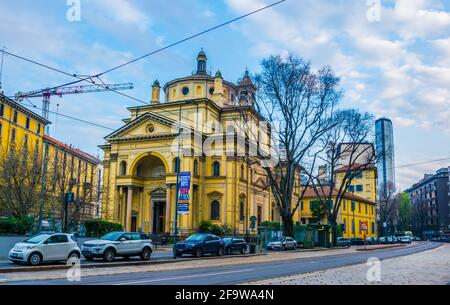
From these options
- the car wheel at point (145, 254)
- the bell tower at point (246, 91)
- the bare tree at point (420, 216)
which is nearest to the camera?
the car wheel at point (145, 254)

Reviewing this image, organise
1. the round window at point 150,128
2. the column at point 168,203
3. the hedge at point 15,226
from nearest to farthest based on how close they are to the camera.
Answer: the hedge at point 15,226 → the column at point 168,203 → the round window at point 150,128

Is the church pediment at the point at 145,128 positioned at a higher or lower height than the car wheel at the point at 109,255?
higher

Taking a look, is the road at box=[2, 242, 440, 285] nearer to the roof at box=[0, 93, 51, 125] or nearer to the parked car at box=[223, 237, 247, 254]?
the parked car at box=[223, 237, 247, 254]

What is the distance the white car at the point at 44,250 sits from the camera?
18.2 meters

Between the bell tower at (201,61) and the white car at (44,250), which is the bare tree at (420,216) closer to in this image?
the bell tower at (201,61)

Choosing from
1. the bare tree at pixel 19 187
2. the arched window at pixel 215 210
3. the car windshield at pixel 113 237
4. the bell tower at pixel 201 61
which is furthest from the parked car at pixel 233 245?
the bell tower at pixel 201 61

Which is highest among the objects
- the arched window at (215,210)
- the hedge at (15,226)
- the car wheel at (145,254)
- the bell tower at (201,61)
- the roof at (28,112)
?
the bell tower at (201,61)

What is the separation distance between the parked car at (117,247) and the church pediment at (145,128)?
28.3 metres

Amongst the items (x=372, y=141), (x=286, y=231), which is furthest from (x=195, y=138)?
(x=372, y=141)

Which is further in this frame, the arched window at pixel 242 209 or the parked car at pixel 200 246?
the arched window at pixel 242 209

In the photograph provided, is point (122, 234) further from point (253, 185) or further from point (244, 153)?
point (253, 185)

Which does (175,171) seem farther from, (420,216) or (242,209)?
(420,216)

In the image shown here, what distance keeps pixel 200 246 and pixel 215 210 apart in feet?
79.5
